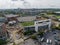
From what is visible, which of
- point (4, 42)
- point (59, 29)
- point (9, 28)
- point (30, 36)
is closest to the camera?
point (4, 42)

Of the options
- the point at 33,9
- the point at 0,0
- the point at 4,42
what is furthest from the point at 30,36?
the point at 0,0

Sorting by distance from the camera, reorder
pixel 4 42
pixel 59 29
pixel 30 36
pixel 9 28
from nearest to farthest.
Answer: pixel 4 42, pixel 30 36, pixel 59 29, pixel 9 28

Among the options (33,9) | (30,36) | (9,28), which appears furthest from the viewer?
(33,9)

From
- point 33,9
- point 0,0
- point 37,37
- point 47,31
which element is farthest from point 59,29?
point 0,0

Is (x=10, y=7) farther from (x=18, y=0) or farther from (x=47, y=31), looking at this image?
(x=47, y=31)

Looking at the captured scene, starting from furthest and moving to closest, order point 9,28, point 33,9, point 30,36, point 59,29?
1. point 33,9
2. point 9,28
3. point 59,29
4. point 30,36

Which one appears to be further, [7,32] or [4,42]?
[7,32]

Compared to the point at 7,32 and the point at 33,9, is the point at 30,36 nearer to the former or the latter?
the point at 7,32

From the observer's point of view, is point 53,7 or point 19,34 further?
point 53,7

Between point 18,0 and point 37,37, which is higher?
point 18,0
